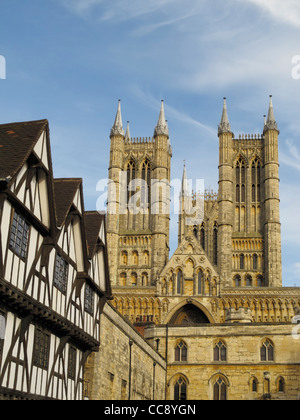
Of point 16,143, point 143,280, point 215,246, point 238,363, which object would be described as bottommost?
point 238,363

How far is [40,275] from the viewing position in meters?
18.2

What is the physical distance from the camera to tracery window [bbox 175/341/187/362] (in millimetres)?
41625

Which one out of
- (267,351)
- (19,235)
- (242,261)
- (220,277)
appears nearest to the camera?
(19,235)

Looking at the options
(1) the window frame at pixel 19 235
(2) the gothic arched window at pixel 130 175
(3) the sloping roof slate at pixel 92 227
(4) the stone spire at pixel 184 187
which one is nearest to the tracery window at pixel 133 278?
(2) the gothic arched window at pixel 130 175

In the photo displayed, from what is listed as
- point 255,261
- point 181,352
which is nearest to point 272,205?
point 255,261

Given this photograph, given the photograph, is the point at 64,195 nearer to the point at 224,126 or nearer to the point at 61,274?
the point at 61,274

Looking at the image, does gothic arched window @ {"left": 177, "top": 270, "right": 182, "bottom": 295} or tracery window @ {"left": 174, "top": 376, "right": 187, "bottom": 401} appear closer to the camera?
tracery window @ {"left": 174, "top": 376, "right": 187, "bottom": 401}

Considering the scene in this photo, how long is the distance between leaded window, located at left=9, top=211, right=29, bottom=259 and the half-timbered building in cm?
3

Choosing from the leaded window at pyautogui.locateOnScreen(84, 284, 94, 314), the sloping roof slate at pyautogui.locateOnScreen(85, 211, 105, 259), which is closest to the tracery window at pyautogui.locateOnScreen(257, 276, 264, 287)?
the sloping roof slate at pyautogui.locateOnScreen(85, 211, 105, 259)

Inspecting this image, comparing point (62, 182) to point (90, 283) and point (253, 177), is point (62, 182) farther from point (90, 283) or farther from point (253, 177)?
point (253, 177)

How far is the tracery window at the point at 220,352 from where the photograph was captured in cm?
4103

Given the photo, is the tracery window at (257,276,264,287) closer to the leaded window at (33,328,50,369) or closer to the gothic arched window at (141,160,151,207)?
the gothic arched window at (141,160,151,207)

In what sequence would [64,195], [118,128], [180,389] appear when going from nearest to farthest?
[64,195] → [180,389] → [118,128]

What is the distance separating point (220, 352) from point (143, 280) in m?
33.1
